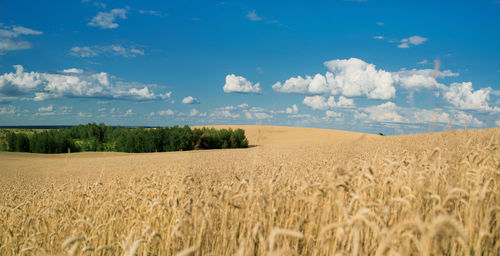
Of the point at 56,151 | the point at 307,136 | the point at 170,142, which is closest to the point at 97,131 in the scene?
the point at 56,151

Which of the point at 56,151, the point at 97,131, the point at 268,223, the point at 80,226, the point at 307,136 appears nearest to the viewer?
the point at 268,223

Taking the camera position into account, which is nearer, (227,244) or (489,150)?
(227,244)

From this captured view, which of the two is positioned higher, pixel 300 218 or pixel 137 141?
pixel 300 218

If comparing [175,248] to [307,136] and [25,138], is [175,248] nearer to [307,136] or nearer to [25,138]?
[25,138]

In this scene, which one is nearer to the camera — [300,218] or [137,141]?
[300,218]

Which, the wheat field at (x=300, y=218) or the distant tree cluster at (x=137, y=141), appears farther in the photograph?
the distant tree cluster at (x=137, y=141)

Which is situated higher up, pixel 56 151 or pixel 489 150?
pixel 489 150

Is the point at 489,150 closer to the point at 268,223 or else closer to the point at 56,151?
the point at 268,223

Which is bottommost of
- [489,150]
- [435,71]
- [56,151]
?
[56,151]

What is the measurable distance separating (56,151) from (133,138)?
5991 mm

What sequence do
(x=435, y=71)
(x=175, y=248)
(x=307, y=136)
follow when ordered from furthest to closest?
(x=307, y=136)
(x=435, y=71)
(x=175, y=248)

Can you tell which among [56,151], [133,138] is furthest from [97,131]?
[133,138]

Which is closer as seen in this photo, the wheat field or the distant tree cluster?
the wheat field

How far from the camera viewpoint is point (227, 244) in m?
2.22
